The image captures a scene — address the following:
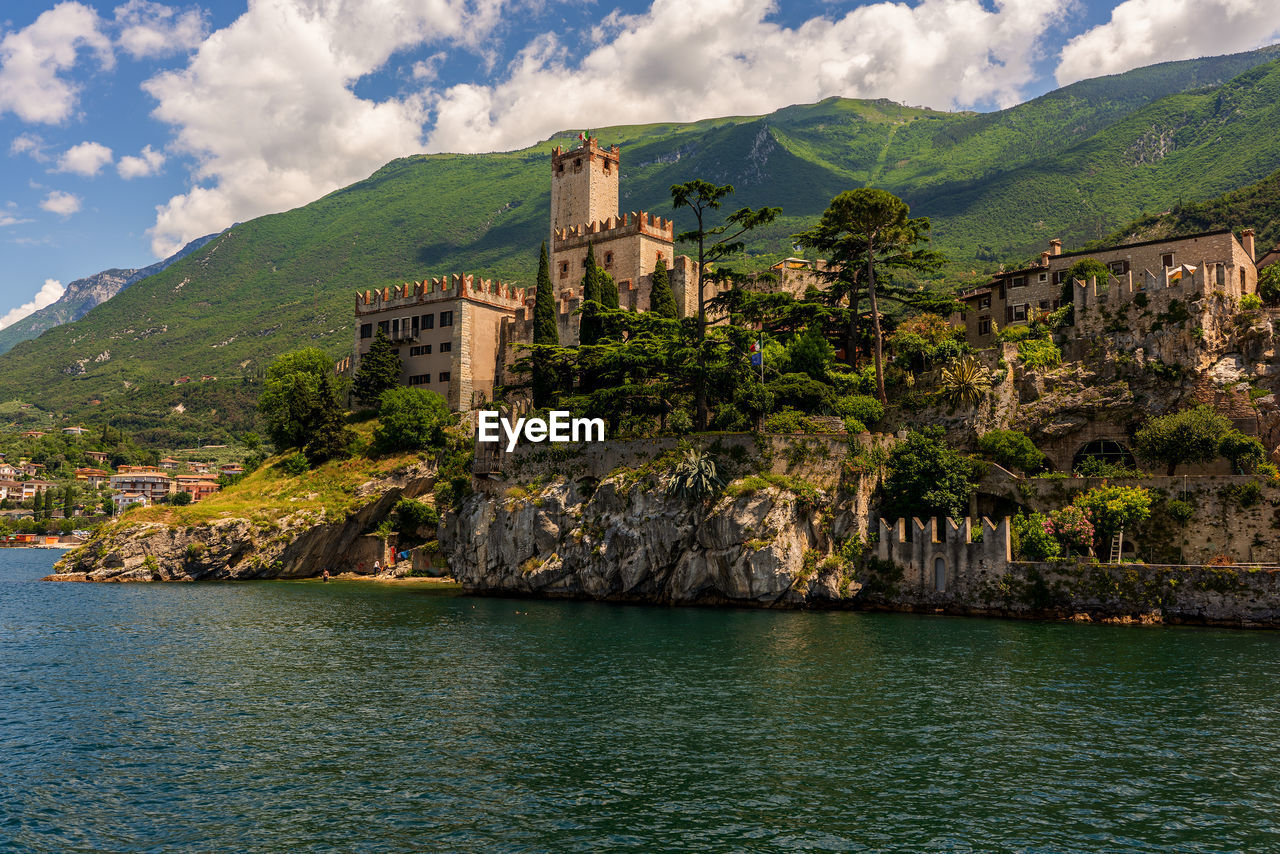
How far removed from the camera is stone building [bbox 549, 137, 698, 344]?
7525cm

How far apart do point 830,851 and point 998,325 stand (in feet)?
189

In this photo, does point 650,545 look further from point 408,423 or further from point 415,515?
point 408,423

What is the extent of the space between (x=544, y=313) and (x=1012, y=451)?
35.6 meters

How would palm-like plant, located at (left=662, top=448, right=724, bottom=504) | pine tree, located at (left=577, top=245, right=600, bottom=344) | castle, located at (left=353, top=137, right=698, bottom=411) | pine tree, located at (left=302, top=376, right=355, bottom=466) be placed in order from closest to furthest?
palm-like plant, located at (left=662, top=448, right=724, bottom=504) < pine tree, located at (left=577, top=245, right=600, bottom=344) < pine tree, located at (left=302, top=376, right=355, bottom=466) < castle, located at (left=353, top=137, right=698, bottom=411)

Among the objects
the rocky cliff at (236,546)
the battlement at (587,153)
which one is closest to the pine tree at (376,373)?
the rocky cliff at (236,546)

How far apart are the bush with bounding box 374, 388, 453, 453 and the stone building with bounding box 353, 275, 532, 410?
3761 millimetres

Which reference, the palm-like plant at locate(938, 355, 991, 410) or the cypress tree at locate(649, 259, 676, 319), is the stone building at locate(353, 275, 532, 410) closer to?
the cypress tree at locate(649, 259, 676, 319)

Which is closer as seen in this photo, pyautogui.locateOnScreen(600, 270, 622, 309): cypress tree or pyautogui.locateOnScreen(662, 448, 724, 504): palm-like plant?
pyautogui.locateOnScreen(662, 448, 724, 504): palm-like plant

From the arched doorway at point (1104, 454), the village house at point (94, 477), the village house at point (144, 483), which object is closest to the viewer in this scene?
the arched doorway at point (1104, 454)

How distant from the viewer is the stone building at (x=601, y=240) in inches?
2963

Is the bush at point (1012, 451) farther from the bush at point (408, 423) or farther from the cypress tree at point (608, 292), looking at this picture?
the bush at point (408, 423)

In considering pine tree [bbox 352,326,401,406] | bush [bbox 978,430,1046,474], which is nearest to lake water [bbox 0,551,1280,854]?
bush [bbox 978,430,1046,474]

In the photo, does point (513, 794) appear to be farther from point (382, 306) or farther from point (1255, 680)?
point (382, 306)

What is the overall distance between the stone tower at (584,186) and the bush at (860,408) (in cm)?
3772
